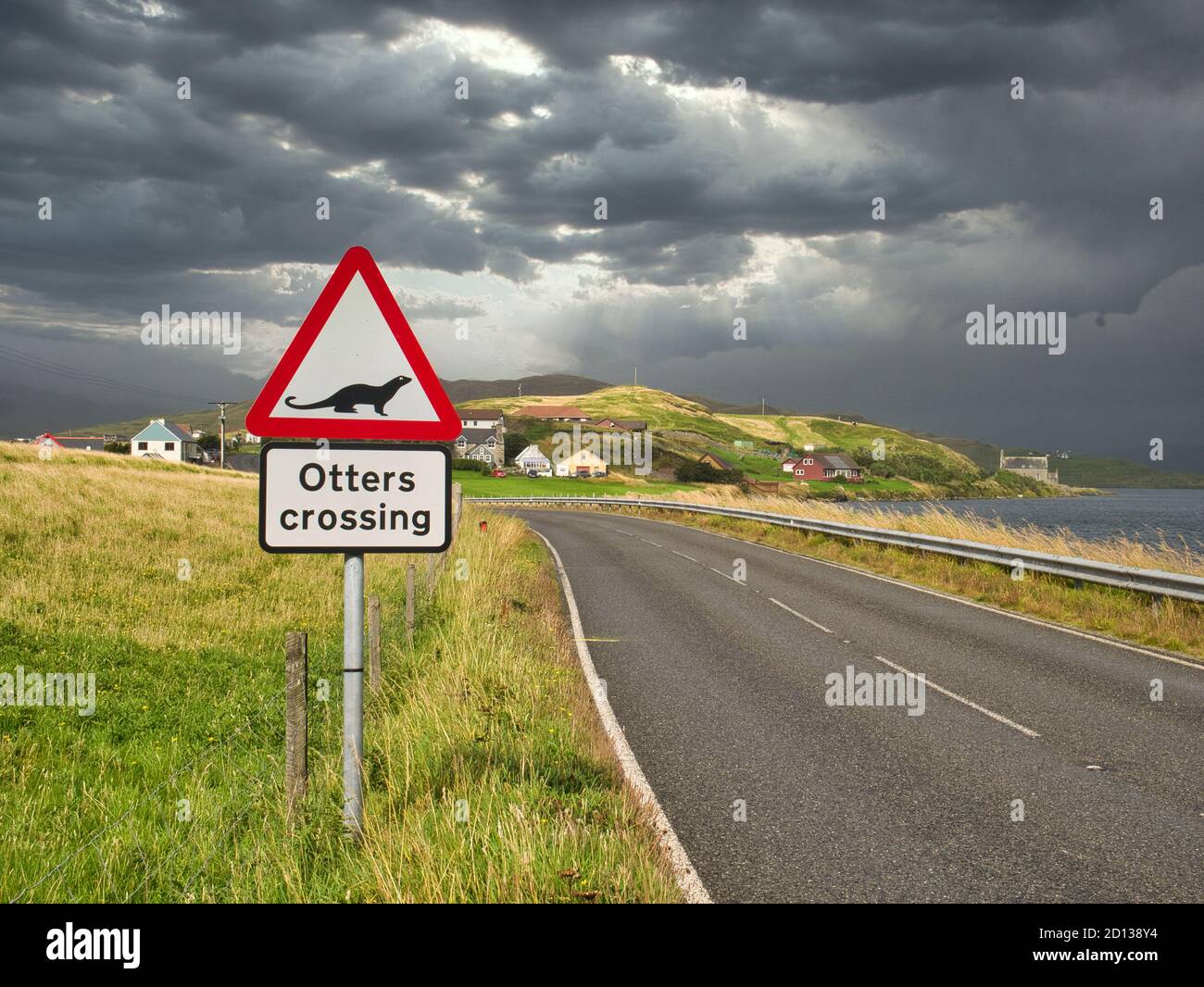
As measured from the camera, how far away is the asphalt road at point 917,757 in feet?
13.3

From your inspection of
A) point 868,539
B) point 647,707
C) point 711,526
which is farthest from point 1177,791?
point 711,526

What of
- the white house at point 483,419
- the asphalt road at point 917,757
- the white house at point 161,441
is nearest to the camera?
the asphalt road at point 917,757

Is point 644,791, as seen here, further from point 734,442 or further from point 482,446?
point 734,442

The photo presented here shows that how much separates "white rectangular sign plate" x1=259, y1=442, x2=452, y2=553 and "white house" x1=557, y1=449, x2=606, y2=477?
112 meters

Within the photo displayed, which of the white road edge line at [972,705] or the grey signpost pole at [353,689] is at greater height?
the grey signpost pole at [353,689]

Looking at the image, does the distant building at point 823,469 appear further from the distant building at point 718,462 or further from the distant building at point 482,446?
the distant building at point 482,446

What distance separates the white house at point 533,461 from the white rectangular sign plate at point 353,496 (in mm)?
119860

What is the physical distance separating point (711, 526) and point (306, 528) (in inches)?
1161

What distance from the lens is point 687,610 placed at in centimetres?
1267

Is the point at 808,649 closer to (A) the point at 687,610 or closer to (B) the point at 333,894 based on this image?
(A) the point at 687,610

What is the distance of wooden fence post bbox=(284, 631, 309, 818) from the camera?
392 cm

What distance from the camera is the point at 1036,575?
47.4 feet
